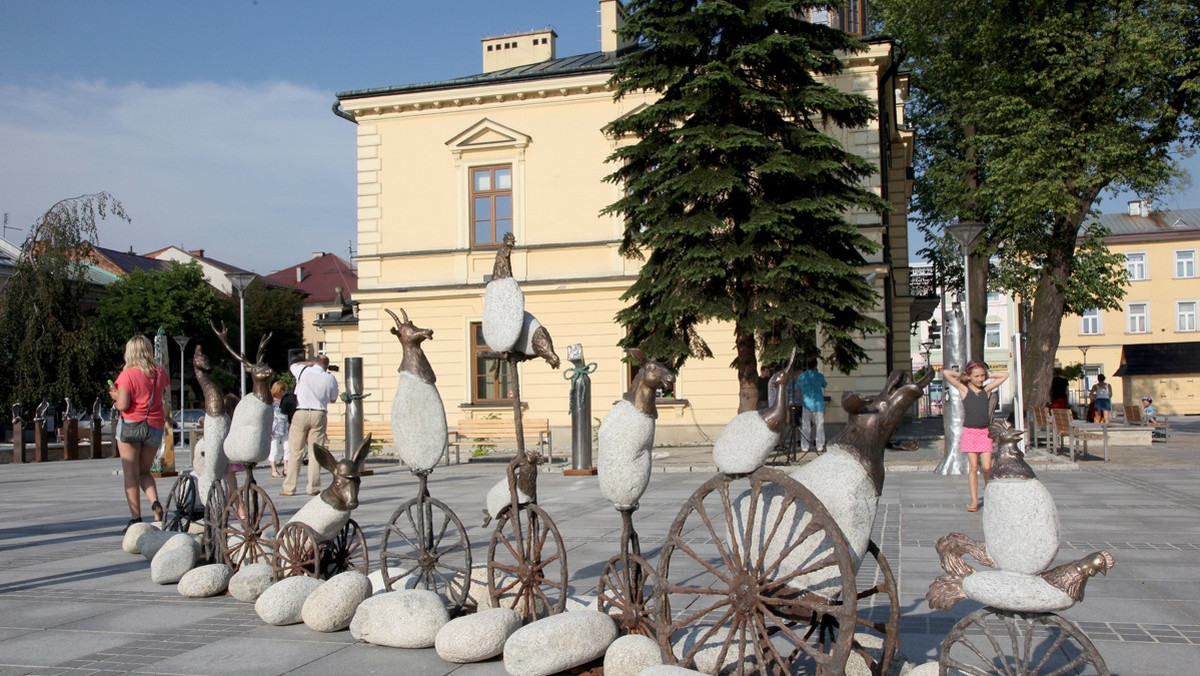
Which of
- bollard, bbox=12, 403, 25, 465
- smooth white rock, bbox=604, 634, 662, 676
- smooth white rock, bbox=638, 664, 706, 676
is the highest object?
smooth white rock, bbox=638, 664, 706, 676

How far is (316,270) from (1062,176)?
216 feet

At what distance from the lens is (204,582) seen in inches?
267

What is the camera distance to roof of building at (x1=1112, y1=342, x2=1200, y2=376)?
173ft

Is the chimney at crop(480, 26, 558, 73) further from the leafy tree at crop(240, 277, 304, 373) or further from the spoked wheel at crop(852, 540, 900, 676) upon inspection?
the leafy tree at crop(240, 277, 304, 373)

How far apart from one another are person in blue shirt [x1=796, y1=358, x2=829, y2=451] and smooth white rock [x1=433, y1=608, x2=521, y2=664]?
45.9ft

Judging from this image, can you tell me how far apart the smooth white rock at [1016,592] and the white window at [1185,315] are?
229 feet

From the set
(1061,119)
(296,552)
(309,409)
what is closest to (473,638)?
(296,552)

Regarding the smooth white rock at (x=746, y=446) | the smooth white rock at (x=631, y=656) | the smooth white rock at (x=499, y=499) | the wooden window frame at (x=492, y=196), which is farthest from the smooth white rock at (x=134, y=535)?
the wooden window frame at (x=492, y=196)

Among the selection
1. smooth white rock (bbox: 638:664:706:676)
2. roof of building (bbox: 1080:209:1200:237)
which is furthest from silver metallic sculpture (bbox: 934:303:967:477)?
roof of building (bbox: 1080:209:1200:237)

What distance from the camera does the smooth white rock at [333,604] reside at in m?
5.73

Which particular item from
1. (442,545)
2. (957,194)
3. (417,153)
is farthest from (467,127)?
(442,545)

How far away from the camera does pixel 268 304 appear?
6209cm

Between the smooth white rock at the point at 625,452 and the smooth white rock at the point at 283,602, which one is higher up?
the smooth white rock at the point at 625,452

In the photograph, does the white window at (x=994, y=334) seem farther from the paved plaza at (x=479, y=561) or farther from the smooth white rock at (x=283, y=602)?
the smooth white rock at (x=283, y=602)
